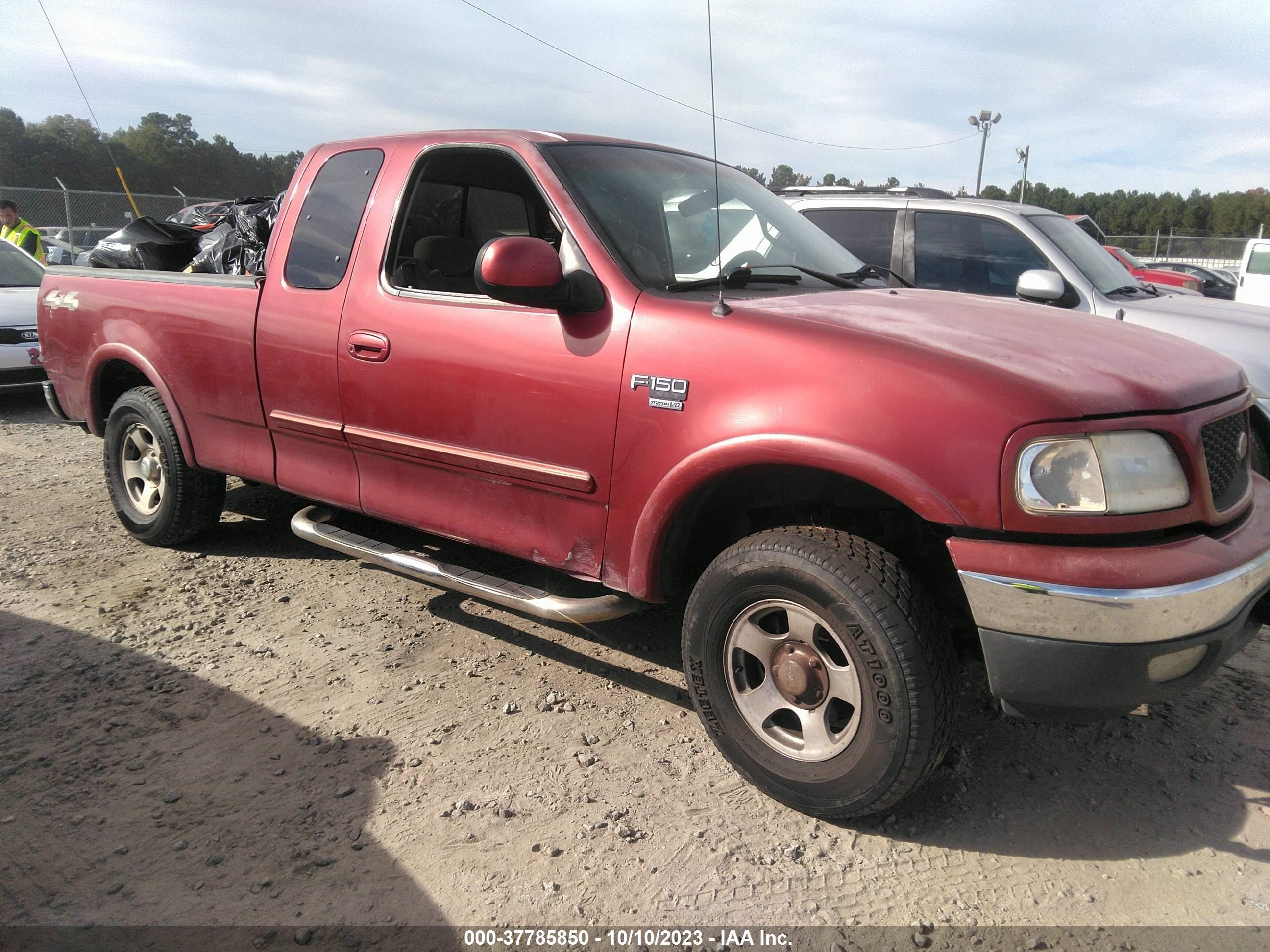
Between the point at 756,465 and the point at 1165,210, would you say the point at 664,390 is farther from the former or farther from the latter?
the point at 1165,210

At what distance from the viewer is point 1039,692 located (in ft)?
7.32

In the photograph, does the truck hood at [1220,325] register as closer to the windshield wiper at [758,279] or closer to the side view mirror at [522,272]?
the windshield wiper at [758,279]

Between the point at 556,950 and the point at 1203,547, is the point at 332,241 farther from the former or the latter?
the point at 1203,547

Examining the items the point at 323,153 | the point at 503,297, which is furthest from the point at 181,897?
the point at 323,153

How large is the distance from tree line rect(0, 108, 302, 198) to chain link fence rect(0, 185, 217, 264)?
9.71m

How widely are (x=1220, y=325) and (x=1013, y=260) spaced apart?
122 cm

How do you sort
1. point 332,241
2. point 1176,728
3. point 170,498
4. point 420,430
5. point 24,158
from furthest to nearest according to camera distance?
1. point 24,158
2. point 170,498
3. point 332,241
4. point 420,430
5. point 1176,728

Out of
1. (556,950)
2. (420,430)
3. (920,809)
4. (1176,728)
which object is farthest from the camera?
(420,430)

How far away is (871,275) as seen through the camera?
373 cm

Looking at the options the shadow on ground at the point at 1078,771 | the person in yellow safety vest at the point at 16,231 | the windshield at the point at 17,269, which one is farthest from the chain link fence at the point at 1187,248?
the shadow on ground at the point at 1078,771

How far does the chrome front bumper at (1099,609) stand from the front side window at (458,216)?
1905 millimetres

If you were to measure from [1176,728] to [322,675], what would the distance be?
3.09m

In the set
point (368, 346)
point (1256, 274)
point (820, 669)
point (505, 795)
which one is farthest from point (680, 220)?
point (1256, 274)

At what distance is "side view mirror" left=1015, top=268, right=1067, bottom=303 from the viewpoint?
4.70 metres
